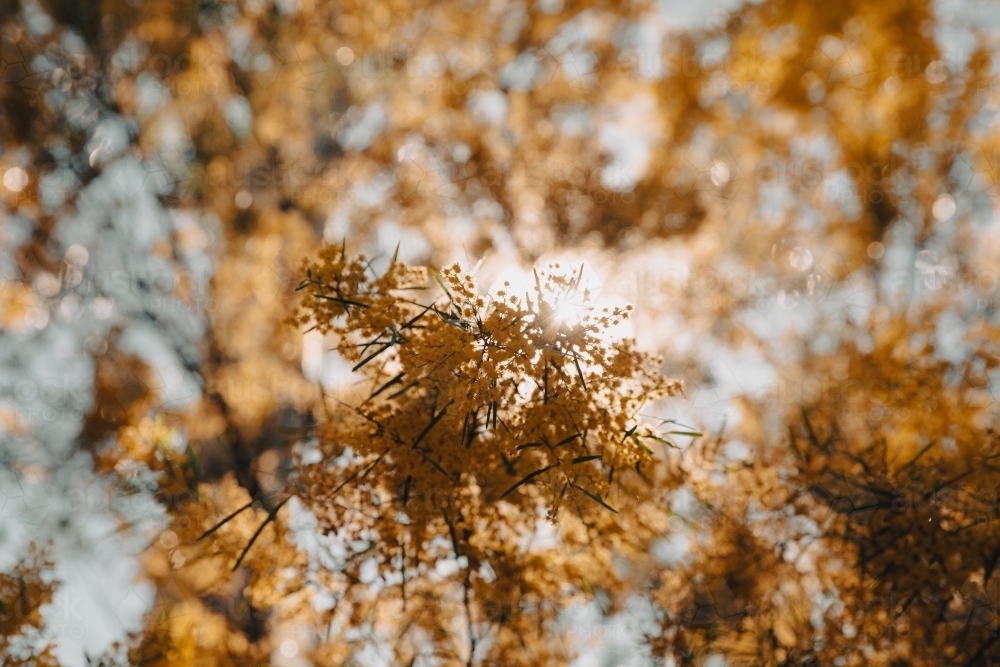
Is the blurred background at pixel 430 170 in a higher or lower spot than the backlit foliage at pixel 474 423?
higher

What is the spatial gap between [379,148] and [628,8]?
2.39 m

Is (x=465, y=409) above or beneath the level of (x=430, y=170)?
beneath

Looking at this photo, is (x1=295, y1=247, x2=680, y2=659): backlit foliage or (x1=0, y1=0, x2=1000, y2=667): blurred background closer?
(x1=295, y1=247, x2=680, y2=659): backlit foliage

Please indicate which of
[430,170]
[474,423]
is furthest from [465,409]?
[430,170]

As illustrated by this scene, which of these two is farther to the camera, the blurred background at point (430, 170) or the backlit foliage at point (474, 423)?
the blurred background at point (430, 170)

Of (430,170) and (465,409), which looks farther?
(430,170)

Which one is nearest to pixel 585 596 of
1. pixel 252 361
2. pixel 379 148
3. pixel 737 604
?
pixel 737 604

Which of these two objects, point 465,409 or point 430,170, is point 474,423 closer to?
point 465,409

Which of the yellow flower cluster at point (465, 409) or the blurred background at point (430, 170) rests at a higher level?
the blurred background at point (430, 170)

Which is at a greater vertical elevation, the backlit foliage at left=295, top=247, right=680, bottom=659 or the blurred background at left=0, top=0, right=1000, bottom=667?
the blurred background at left=0, top=0, right=1000, bottom=667

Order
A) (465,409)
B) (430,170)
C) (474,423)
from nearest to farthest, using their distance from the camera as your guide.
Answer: (465,409)
(474,423)
(430,170)

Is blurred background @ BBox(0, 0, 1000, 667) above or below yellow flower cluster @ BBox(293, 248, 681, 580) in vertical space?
above

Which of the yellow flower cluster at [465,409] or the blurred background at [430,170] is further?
the blurred background at [430,170]

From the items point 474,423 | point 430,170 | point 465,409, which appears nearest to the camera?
point 465,409
